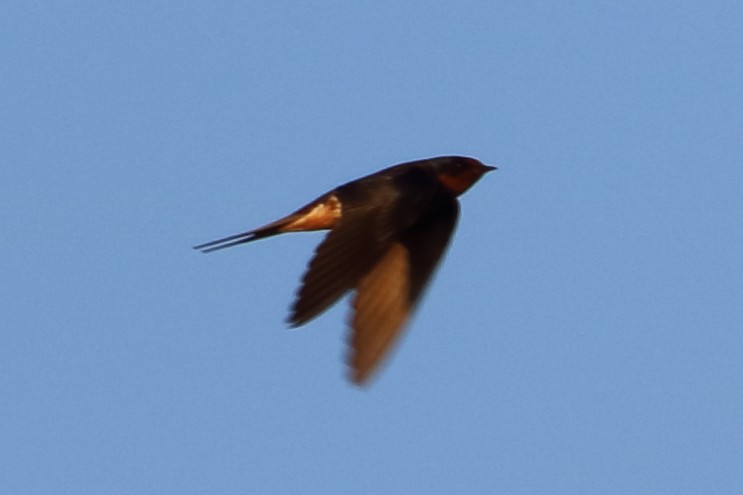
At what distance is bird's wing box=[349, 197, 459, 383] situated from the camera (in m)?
7.54

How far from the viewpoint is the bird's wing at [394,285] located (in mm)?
7543

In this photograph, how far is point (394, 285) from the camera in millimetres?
7973

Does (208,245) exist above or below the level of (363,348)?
above

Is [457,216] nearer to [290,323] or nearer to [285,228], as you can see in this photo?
[285,228]

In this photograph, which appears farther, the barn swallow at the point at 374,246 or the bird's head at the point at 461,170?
the bird's head at the point at 461,170

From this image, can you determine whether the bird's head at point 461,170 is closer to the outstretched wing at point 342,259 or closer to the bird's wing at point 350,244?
the bird's wing at point 350,244

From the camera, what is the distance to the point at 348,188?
878 centimetres

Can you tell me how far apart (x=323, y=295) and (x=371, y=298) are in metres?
0.25

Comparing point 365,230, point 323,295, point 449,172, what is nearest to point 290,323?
point 323,295

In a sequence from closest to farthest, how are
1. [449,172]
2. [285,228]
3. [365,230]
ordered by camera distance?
[365,230] → [285,228] → [449,172]

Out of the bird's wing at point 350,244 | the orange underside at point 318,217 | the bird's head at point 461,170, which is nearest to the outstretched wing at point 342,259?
the bird's wing at point 350,244

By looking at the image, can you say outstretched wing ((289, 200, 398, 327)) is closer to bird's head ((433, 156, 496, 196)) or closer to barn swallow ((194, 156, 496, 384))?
barn swallow ((194, 156, 496, 384))

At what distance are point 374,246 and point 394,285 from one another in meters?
0.27

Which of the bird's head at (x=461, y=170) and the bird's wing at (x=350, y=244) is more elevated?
the bird's head at (x=461, y=170)
